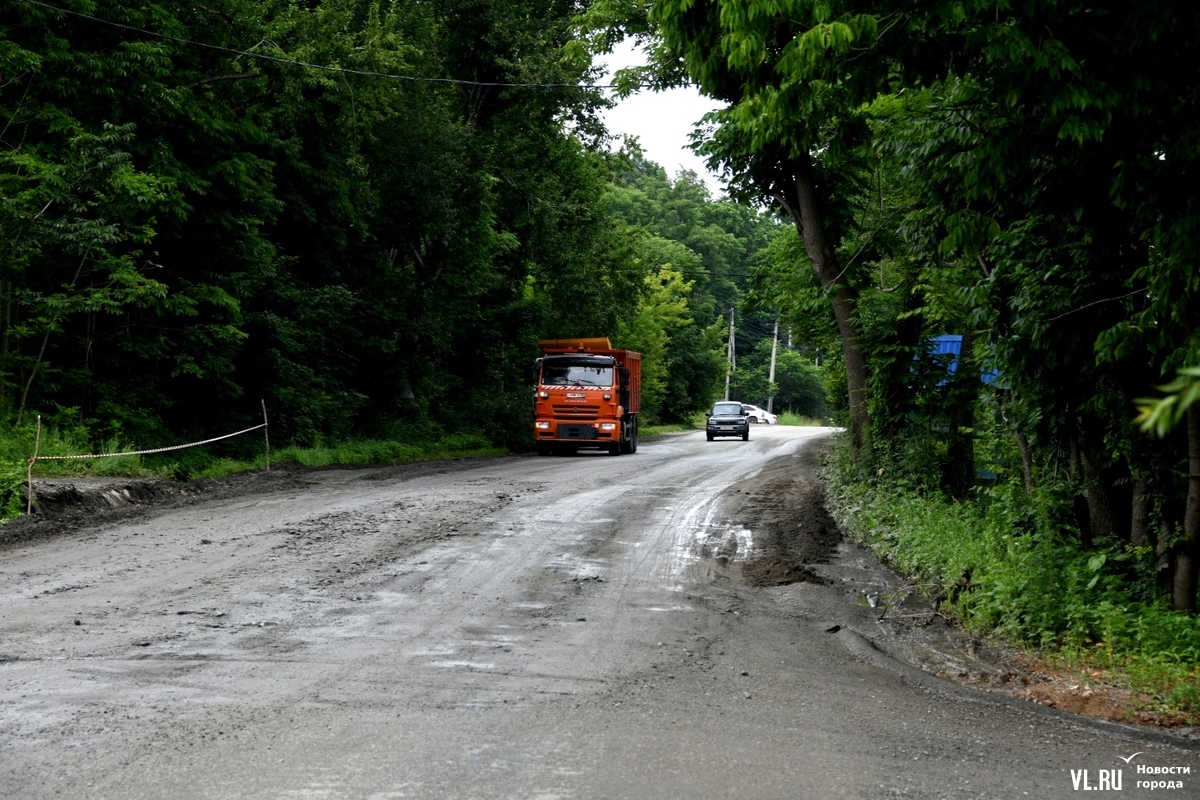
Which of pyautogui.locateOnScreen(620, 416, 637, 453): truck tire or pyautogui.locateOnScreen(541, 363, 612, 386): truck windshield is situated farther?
pyautogui.locateOnScreen(620, 416, 637, 453): truck tire

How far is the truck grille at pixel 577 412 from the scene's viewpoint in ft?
107

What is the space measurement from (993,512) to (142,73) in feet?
55.0

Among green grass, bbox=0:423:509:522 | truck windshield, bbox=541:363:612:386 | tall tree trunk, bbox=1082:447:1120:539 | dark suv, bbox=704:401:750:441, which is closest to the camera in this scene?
tall tree trunk, bbox=1082:447:1120:539

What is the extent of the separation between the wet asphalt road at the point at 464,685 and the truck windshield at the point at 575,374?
20.3 m

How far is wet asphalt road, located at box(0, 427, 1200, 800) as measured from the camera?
507cm

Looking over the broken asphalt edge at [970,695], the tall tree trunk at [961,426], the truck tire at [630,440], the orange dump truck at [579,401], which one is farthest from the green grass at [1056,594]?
the truck tire at [630,440]

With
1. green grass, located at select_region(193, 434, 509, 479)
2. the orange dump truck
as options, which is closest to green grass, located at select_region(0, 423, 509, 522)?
green grass, located at select_region(193, 434, 509, 479)

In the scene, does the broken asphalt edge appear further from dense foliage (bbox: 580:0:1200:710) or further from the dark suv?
the dark suv

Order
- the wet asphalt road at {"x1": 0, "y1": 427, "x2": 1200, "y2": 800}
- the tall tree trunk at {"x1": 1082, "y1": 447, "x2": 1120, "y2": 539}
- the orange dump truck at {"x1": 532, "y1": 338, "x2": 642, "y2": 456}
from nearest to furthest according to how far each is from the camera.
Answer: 1. the wet asphalt road at {"x1": 0, "y1": 427, "x2": 1200, "y2": 800}
2. the tall tree trunk at {"x1": 1082, "y1": 447, "x2": 1120, "y2": 539}
3. the orange dump truck at {"x1": 532, "y1": 338, "x2": 642, "y2": 456}

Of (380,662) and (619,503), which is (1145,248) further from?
(619,503)

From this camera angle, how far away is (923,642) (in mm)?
8562

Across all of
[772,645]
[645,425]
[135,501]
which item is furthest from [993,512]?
[645,425]
